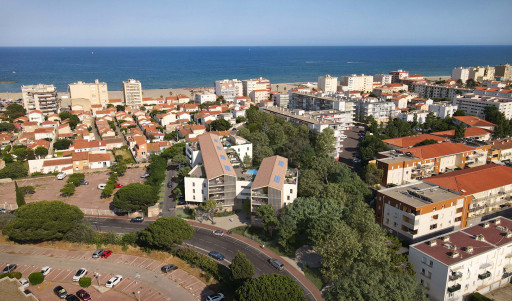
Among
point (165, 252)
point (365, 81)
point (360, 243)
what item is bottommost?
point (165, 252)

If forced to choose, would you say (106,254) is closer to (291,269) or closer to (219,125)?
(291,269)

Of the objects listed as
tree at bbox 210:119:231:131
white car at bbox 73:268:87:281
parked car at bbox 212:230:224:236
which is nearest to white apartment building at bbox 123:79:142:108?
tree at bbox 210:119:231:131

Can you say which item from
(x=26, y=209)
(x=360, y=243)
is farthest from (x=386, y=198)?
A: (x=26, y=209)

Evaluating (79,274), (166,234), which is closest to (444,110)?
(166,234)

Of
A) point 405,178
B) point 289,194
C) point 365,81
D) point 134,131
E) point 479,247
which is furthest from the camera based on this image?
point 365,81

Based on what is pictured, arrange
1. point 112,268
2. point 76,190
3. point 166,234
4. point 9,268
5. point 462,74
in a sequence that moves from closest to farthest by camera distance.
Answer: point 9,268, point 112,268, point 166,234, point 76,190, point 462,74

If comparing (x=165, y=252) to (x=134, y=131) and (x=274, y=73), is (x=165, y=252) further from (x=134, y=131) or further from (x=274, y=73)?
(x=274, y=73)

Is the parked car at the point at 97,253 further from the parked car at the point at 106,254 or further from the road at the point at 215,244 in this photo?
the road at the point at 215,244
